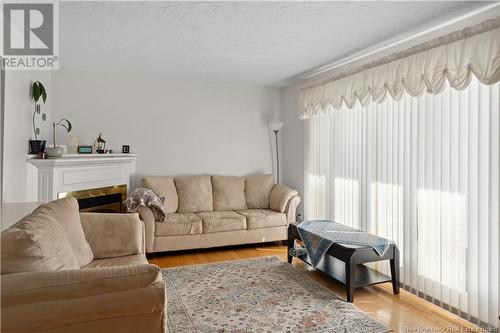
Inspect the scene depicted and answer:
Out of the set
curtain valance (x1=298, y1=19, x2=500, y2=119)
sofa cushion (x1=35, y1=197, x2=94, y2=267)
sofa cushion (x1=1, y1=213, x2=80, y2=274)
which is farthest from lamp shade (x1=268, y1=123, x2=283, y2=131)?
sofa cushion (x1=1, y1=213, x2=80, y2=274)

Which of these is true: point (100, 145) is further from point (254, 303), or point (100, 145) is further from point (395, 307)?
point (395, 307)

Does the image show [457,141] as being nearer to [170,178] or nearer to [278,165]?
[278,165]

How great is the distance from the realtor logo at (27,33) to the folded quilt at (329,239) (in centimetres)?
306

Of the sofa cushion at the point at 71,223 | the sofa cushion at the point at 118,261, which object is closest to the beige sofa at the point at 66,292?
the sofa cushion at the point at 71,223

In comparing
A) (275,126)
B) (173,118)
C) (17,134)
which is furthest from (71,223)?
(275,126)

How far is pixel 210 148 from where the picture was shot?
5.46m

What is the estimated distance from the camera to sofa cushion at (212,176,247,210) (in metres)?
5.11

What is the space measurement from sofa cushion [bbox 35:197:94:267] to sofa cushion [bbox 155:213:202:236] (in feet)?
5.34

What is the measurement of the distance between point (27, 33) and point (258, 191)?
3.55 meters

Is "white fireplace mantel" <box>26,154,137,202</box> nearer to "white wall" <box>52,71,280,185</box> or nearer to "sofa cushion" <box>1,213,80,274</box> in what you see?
"white wall" <box>52,71,280,185</box>

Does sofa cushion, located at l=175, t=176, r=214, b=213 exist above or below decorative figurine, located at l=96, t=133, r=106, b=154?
below

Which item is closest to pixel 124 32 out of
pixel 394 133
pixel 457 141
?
pixel 394 133

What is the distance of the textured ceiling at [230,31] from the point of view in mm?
2561

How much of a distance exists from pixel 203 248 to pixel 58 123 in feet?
8.91
